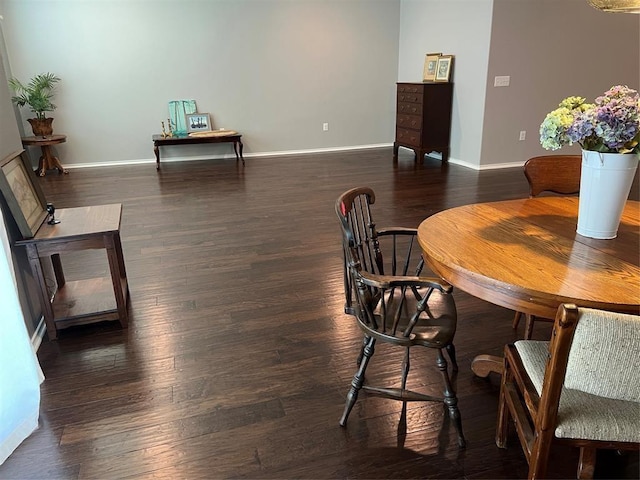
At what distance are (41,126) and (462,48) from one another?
18.6ft

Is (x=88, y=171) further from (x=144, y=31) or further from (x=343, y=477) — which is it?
(x=343, y=477)

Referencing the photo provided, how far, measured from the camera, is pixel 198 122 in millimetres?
7172

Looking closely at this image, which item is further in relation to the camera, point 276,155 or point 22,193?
point 276,155

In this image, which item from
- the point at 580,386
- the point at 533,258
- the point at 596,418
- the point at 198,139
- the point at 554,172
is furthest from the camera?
the point at 198,139

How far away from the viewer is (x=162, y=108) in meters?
7.08

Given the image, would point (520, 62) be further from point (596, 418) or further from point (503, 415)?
point (596, 418)

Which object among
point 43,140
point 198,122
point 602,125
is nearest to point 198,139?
point 198,122

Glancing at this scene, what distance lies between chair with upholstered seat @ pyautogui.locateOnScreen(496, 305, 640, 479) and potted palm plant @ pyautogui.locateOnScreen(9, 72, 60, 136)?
6.67 metres

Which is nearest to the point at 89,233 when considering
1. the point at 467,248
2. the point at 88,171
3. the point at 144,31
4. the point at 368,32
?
the point at 467,248

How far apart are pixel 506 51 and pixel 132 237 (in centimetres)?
483

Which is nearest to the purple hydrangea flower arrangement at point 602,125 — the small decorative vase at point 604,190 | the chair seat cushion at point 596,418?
the small decorative vase at point 604,190

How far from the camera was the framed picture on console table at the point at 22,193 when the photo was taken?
2113mm

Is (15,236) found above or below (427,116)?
below

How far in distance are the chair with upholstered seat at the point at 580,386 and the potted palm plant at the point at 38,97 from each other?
21.9ft
